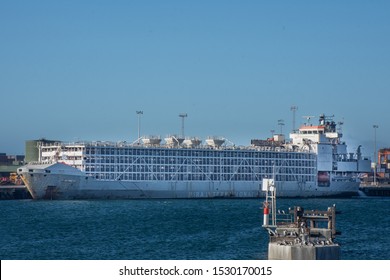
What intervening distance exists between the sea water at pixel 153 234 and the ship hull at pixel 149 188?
20.3m

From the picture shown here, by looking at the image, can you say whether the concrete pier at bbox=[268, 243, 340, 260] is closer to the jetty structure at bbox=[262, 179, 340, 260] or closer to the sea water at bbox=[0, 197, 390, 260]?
the jetty structure at bbox=[262, 179, 340, 260]

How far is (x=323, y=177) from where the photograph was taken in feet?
509

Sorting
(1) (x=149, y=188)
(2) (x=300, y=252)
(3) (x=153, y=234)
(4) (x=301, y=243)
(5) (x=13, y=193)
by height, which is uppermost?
(1) (x=149, y=188)

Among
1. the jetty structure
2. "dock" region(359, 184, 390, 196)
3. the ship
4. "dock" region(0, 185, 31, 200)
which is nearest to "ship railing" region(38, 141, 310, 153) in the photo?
the ship

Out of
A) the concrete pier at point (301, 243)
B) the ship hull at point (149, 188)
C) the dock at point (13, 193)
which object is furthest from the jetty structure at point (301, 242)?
the dock at point (13, 193)

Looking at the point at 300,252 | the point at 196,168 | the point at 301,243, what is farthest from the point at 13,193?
the point at 300,252

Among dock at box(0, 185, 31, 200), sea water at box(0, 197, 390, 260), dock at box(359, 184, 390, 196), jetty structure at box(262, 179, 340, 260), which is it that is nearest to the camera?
jetty structure at box(262, 179, 340, 260)

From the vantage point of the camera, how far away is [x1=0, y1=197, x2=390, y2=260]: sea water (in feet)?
181

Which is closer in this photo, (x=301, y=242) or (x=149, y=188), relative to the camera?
(x=301, y=242)

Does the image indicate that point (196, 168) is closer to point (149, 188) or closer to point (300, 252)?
point (149, 188)

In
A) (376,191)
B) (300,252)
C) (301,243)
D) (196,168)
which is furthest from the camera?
(376,191)

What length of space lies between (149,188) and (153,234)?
66.6 m

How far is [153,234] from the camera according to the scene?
6881 cm
